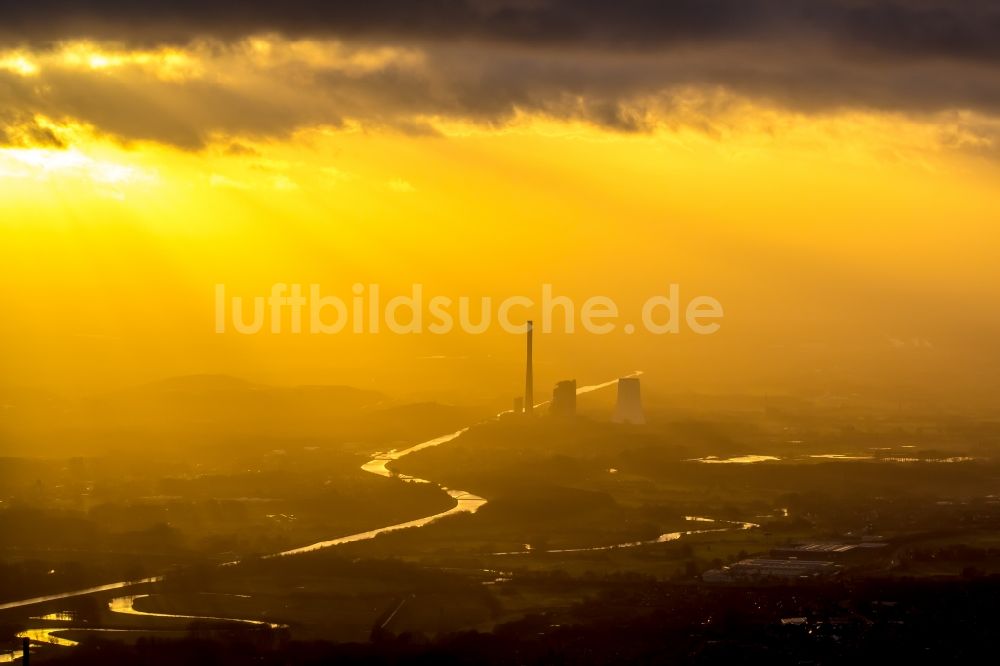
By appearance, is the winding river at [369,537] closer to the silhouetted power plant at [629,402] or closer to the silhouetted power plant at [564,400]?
the silhouetted power plant at [564,400]

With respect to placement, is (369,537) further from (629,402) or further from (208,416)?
(208,416)

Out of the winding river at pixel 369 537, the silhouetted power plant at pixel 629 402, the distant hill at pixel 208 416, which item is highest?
the silhouetted power plant at pixel 629 402

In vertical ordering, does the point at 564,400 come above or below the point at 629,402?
above

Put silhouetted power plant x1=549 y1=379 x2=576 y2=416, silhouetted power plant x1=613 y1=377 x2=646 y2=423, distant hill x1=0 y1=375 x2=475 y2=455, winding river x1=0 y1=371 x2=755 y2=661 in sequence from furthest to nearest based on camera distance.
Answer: silhouetted power plant x1=613 y1=377 x2=646 y2=423 → silhouetted power plant x1=549 y1=379 x2=576 y2=416 → distant hill x1=0 y1=375 x2=475 y2=455 → winding river x1=0 y1=371 x2=755 y2=661

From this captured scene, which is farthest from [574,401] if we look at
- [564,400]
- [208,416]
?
[208,416]

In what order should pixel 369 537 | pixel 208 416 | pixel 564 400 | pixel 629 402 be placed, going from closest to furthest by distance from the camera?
1. pixel 369 537
2. pixel 564 400
3. pixel 629 402
4. pixel 208 416

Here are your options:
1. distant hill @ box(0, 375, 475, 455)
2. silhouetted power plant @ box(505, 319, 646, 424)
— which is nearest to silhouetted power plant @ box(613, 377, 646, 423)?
silhouetted power plant @ box(505, 319, 646, 424)

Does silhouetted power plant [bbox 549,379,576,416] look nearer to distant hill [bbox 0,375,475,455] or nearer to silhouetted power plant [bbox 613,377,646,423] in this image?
silhouetted power plant [bbox 613,377,646,423]

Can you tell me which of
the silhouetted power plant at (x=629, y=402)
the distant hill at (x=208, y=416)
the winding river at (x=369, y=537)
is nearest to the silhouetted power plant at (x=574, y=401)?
the silhouetted power plant at (x=629, y=402)
